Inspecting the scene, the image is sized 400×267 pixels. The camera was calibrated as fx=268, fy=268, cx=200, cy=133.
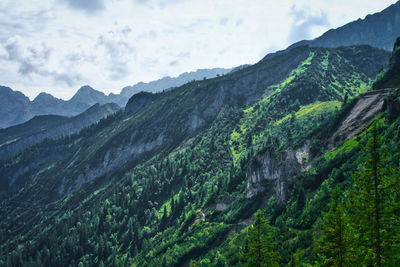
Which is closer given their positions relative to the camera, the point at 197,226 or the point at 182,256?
the point at 182,256

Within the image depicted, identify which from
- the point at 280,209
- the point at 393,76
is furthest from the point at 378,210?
the point at 393,76

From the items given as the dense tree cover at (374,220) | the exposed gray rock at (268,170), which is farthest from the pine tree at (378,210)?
the exposed gray rock at (268,170)

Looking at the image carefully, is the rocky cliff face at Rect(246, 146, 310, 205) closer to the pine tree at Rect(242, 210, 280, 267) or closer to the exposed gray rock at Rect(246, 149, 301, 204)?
the exposed gray rock at Rect(246, 149, 301, 204)

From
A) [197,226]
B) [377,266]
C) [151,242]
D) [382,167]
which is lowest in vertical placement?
[151,242]

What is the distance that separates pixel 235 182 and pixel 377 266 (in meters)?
118

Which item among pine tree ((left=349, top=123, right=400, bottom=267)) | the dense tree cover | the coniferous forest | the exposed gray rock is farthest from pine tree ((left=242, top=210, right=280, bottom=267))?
the exposed gray rock

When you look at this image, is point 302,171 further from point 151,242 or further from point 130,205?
point 130,205

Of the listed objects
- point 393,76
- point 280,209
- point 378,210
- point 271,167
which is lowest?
point 280,209

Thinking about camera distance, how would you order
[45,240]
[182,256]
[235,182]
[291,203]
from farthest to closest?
[45,240] → [235,182] → [182,256] → [291,203]

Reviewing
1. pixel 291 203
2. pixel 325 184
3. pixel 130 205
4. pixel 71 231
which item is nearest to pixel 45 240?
pixel 71 231

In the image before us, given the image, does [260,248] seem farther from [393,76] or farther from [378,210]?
[393,76]

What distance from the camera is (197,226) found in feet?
416

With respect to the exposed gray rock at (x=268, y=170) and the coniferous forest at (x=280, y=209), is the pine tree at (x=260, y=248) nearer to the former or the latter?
the coniferous forest at (x=280, y=209)

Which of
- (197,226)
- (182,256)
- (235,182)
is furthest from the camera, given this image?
(235,182)
